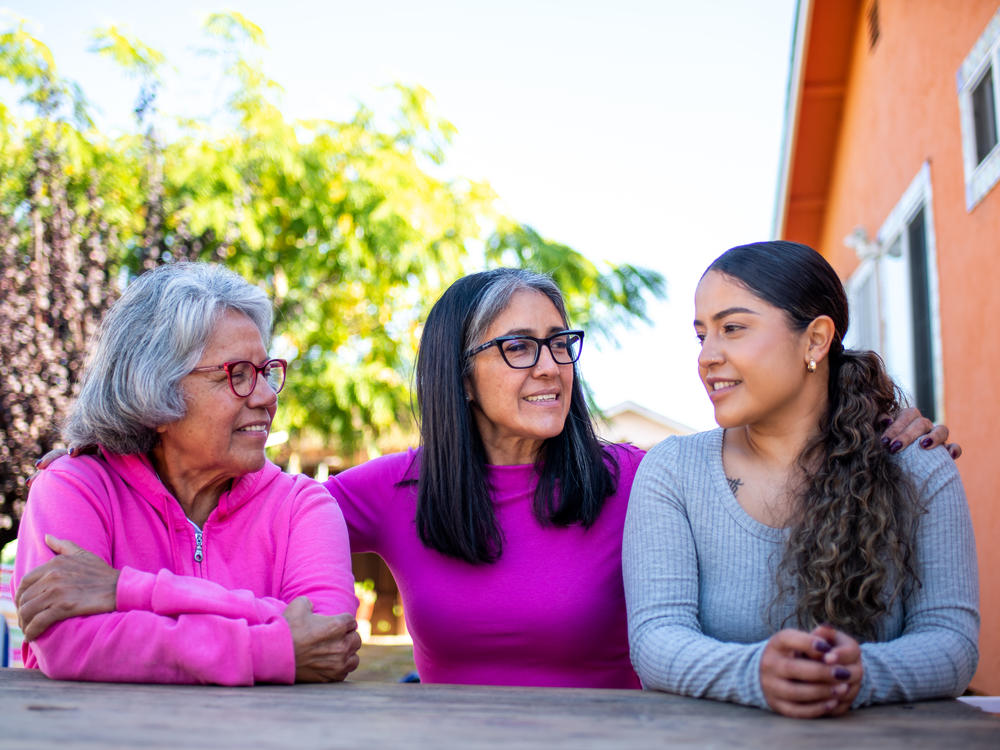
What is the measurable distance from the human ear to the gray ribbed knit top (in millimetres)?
293

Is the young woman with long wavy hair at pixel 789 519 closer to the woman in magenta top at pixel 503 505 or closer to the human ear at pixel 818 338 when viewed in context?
the human ear at pixel 818 338

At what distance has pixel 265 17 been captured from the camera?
882 cm

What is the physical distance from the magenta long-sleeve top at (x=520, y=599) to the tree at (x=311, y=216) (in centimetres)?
494

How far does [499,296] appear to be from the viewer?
264 centimetres

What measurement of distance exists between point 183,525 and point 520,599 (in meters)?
0.89

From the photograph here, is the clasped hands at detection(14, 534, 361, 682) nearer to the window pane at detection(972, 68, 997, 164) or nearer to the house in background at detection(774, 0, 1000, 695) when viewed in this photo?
the house in background at detection(774, 0, 1000, 695)

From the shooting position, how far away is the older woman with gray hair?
5.89 feet

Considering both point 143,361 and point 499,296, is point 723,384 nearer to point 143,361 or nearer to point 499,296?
point 499,296

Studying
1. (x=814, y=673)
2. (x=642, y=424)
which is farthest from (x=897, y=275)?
(x=642, y=424)

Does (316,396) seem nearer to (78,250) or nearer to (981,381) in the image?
(78,250)

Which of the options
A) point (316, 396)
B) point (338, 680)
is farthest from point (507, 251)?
point (338, 680)

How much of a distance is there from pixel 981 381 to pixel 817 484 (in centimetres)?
327

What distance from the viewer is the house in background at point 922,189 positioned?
4.64m

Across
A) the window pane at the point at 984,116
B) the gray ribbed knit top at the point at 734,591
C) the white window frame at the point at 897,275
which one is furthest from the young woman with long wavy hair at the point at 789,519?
the white window frame at the point at 897,275
